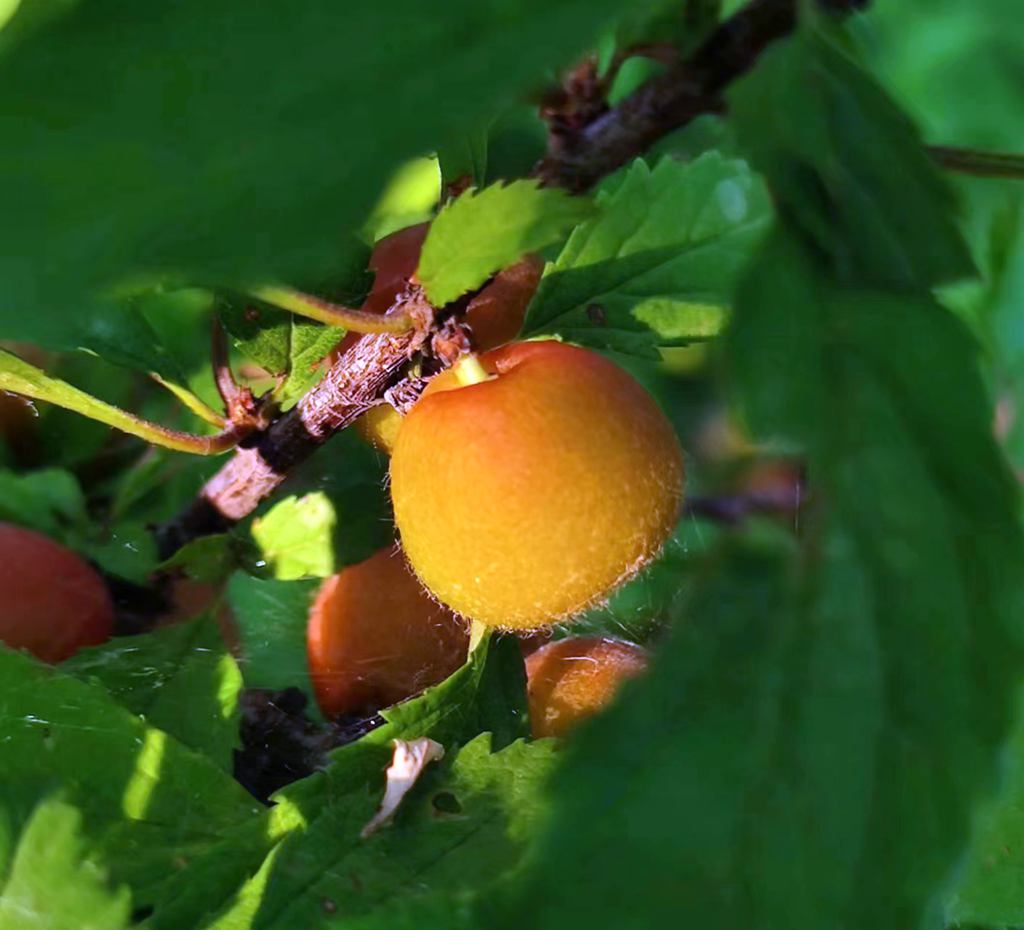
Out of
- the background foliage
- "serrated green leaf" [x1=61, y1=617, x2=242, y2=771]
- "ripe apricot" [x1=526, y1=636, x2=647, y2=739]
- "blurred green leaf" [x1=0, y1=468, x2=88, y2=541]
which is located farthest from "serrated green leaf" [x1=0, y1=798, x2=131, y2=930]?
"blurred green leaf" [x1=0, y1=468, x2=88, y2=541]

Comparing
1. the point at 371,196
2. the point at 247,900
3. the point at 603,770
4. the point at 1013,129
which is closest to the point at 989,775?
the point at 603,770

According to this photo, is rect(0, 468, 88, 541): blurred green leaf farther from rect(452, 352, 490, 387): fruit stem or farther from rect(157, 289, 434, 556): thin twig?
rect(452, 352, 490, 387): fruit stem

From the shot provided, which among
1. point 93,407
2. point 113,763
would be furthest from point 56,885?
point 93,407

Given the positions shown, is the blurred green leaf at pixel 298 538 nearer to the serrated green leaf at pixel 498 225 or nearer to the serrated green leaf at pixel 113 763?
the serrated green leaf at pixel 113 763

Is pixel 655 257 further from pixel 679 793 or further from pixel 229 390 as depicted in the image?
pixel 679 793

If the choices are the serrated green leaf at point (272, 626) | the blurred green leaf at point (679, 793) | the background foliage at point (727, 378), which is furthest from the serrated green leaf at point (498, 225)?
the serrated green leaf at point (272, 626)
